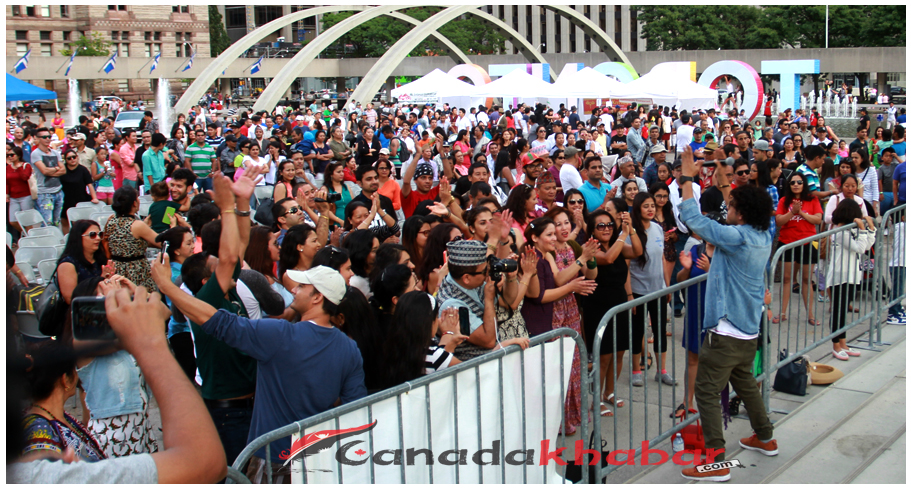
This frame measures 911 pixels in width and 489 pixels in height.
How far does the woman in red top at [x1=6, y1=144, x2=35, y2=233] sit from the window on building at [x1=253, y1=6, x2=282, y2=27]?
10388 centimetres

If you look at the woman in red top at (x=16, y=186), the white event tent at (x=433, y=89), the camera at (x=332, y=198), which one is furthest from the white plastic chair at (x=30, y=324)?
the white event tent at (x=433, y=89)

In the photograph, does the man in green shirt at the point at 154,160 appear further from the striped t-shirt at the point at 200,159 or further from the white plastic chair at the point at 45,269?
the white plastic chair at the point at 45,269

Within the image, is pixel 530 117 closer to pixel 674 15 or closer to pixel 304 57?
pixel 304 57

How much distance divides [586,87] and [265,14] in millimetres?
Answer: 94444

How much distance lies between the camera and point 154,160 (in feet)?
38.3

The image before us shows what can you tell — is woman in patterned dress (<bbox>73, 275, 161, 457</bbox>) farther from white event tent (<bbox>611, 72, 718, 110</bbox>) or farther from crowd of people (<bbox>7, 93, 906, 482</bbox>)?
white event tent (<bbox>611, 72, 718, 110</bbox>)

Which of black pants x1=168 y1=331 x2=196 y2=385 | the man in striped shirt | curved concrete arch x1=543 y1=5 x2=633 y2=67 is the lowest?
black pants x1=168 y1=331 x2=196 y2=385

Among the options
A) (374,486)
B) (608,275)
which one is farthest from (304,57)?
(374,486)

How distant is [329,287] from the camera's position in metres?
3.47

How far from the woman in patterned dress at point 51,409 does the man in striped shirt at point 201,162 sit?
9764 millimetres

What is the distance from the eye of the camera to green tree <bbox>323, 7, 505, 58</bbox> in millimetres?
72250

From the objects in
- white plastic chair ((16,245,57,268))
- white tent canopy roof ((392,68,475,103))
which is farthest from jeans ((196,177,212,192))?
white tent canopy roof ((392,68,475,103))

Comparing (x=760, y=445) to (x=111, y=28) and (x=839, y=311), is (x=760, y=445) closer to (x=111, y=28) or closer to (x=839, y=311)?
(x=839, y=311)

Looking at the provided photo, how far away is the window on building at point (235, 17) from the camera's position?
4232 inches
